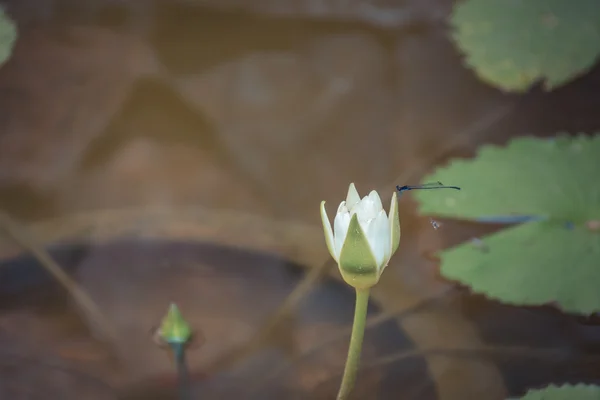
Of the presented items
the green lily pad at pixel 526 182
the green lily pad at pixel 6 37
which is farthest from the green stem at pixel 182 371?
the green lily pad at pixel 6 37

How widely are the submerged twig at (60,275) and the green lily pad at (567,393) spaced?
0.53 metres

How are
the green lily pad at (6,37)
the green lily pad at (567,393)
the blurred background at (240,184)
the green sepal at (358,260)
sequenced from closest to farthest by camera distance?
1. the green sepal at (358,260)
2. the green lily pad at (567,393)
3. the blurred background at (240,184)
4. the green lily pad at (6,37)

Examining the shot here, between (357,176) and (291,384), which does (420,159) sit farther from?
(291,384)

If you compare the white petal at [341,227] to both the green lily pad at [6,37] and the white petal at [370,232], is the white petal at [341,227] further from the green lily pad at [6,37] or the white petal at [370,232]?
the green lily pad at [6,37]

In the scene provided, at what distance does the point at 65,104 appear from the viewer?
111 cm

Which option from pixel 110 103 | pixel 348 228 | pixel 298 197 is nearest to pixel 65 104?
pixel 110 103

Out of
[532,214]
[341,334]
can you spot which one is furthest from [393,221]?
[532,214]

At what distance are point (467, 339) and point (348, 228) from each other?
366mm

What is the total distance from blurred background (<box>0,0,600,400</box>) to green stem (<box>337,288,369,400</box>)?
72mm

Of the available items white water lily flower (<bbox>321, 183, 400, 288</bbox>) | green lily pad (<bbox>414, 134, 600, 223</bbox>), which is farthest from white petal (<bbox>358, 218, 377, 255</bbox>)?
green lily pad (<bbox>414, 134, 600, 223</bbox>)

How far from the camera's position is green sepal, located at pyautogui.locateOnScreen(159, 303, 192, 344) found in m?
0.72

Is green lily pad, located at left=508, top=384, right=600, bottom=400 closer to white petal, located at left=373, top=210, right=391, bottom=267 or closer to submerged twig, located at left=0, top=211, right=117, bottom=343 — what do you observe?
white petal, located at left=373, top=210, right=391, bottom=267

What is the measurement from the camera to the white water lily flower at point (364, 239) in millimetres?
524

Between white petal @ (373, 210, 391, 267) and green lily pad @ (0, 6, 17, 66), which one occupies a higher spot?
green lily pad @ (0, 6, 17, 66)
